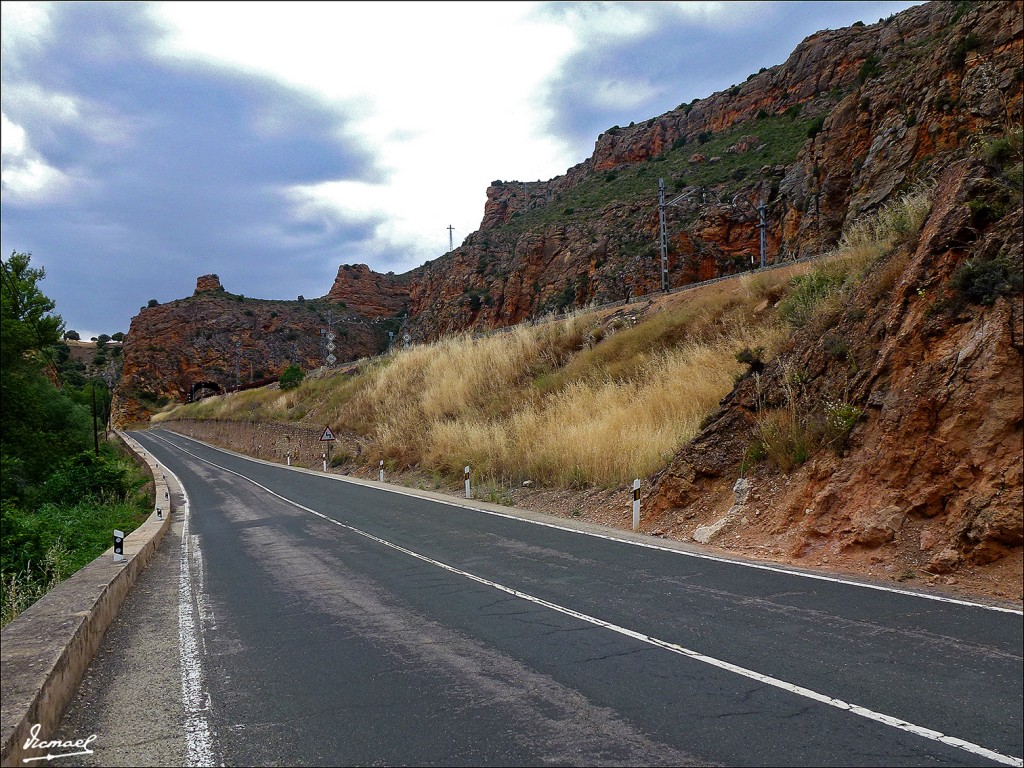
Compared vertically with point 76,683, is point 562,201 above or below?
above

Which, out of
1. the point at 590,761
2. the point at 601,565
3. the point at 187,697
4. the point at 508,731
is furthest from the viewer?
the point at 601,565

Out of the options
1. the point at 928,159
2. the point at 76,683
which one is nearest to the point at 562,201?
the point at 928,159

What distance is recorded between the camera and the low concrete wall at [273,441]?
34.6 meters

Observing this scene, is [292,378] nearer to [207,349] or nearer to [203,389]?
[203,389]

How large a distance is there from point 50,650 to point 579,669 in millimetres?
3751

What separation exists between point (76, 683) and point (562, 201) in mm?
86597

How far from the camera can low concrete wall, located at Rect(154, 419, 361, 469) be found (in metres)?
34.6

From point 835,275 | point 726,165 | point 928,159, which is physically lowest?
point 835,275

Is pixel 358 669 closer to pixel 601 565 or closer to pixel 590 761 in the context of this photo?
pixel 590 761

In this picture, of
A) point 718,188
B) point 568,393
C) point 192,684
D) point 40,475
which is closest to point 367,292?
point 718,188

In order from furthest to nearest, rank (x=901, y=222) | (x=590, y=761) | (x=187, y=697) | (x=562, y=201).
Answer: (x=562, y=201) < (x=901, y=222) < (x=187, y=697) < (x=590, y=761)

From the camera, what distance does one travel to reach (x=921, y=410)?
8.77 meters

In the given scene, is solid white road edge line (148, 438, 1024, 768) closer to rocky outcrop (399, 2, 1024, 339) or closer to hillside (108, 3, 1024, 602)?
hillside (108, 3, 1024, 602)

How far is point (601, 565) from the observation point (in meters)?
8.52
